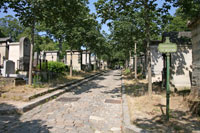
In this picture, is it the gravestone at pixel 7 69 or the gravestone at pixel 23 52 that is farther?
the gravestone at pixel 23 52

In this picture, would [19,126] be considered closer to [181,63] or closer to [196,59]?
[196,59]

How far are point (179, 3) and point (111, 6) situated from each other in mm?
2971

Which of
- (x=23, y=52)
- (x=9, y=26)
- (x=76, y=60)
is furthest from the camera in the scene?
(x=9, y=26)

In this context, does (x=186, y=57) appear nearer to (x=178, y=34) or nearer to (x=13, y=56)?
(x=178, y=34)

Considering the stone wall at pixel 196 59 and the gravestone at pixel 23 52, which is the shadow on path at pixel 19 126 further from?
the gravestone at pixel 23 52

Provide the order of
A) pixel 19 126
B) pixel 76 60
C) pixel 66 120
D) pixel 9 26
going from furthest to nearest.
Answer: pixel 9 26
pixel 76 60
pixel 66 120
pixel 19 126

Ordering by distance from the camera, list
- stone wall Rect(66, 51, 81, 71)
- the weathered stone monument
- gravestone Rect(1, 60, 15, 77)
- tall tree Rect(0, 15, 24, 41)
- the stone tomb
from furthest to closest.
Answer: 1. tall tree Rect(0, 15, 24, 41)
2. stone wall Rect(66, 51, 81, 71)
3. gravestone Rect(1, 60, 15, 77)
4. the stone tomb
5. the weathered stone monument

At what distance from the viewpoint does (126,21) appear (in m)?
13.1

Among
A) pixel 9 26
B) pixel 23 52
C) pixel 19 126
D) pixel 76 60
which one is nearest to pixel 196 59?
pixel 19 126

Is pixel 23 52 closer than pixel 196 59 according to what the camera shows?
No

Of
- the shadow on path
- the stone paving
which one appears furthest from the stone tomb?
the shadow on path

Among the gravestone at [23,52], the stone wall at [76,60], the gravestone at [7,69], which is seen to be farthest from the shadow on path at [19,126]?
the stone wall at [76,60]

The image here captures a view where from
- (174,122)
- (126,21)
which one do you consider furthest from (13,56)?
(174,122)

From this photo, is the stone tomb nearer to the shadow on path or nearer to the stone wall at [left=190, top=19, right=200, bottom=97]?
the stone wall at [left=190, top=19, right=200, bottom=97]
